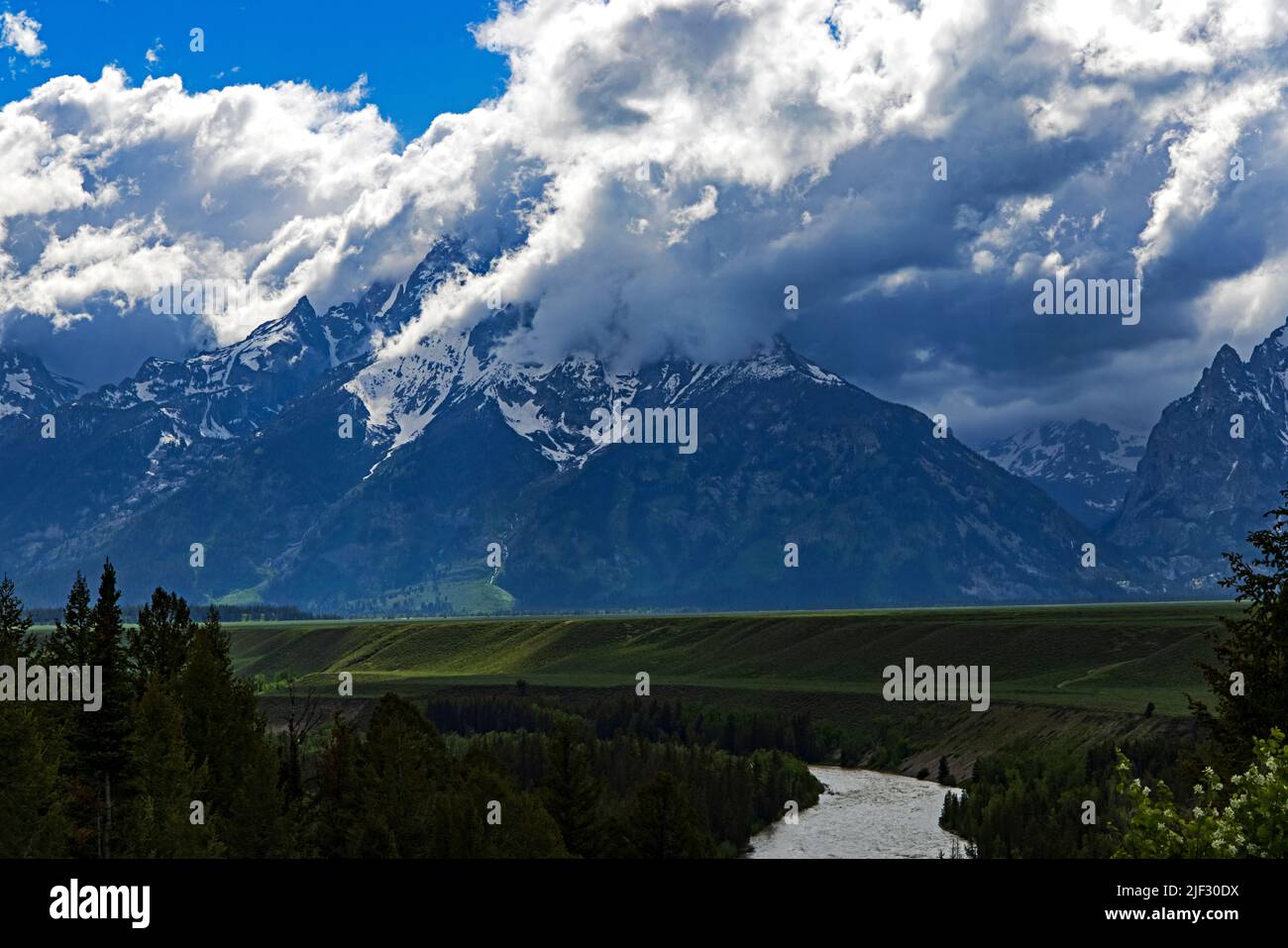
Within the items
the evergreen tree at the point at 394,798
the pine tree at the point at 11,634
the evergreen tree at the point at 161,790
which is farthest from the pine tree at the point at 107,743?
the pine tree at the point at 11,634

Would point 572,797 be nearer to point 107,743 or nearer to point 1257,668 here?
point 107,743

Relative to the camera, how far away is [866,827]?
145 meters

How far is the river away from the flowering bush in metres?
86.3

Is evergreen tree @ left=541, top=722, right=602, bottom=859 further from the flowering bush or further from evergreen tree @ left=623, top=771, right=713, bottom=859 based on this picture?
the flowering bush

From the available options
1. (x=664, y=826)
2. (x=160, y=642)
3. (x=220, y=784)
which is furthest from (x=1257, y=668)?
(x=160, y=642)

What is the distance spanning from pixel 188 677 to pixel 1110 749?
10974 centimetres

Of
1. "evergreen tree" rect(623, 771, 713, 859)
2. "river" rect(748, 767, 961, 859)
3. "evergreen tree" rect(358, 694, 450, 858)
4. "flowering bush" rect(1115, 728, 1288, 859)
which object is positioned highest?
"flowering bush" rect(1115, 728, 1288, 859)

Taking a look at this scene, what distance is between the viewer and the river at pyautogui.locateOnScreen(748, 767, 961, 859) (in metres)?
130

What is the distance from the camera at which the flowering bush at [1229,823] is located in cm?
2859

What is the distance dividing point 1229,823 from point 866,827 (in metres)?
120

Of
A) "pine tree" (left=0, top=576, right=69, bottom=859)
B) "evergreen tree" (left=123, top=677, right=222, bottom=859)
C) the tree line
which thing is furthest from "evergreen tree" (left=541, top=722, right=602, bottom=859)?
"pine tree" (left=0, top=576, right=69, bottom=859)

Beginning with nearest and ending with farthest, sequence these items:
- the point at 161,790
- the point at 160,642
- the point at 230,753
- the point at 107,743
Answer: the point at 107,743, the point at 161,790, the point at 230,753, the point at 160,642

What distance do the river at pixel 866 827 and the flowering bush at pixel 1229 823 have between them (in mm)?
86315
